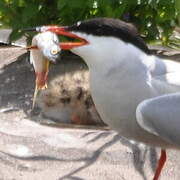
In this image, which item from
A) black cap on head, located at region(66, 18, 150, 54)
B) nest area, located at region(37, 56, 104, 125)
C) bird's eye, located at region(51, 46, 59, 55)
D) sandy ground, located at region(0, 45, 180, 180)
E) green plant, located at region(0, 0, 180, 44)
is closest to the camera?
black cap on head, located at region(66, 18, 150, 54)

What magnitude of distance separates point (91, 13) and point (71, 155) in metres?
1.71

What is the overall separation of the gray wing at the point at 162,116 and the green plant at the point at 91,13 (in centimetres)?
210

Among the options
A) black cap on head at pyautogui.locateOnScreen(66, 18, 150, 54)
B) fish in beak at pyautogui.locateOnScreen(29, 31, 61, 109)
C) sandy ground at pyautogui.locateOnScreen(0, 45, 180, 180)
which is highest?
black cap on head at pyautogui.locateOnScreen(66, 18, 150, 54)

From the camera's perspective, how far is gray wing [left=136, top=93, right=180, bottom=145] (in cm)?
284

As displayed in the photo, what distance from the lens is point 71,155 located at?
3.78 meters

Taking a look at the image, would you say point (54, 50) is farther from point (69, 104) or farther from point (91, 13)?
point (91, 13)

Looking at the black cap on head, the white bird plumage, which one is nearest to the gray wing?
the white bird plumage

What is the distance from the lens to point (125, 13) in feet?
17.1

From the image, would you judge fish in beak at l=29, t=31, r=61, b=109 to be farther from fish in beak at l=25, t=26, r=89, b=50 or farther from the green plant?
the green plant

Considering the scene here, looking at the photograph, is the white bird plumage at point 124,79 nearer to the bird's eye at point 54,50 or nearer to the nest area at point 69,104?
the bird's eye at point 54,50

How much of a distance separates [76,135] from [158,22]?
1608 mm

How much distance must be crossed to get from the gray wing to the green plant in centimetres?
210

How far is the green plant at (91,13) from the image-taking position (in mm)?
4945

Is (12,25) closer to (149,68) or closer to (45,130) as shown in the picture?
(45,130)
